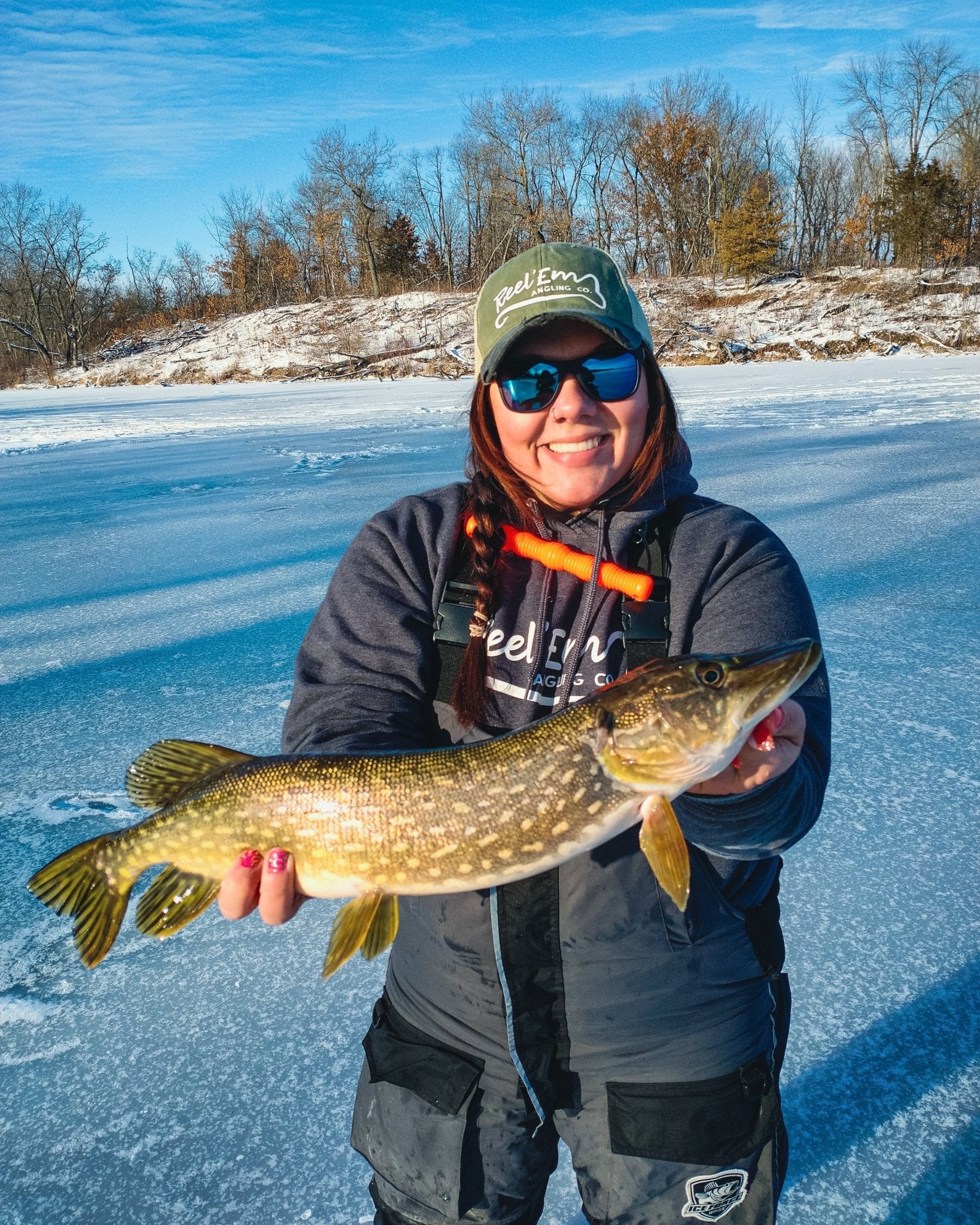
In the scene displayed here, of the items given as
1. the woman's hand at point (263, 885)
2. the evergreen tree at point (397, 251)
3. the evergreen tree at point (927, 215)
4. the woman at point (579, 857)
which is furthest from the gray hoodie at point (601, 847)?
the evergreen tree at point (397, 251)

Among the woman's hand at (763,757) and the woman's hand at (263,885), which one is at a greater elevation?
the woman's hand at (763,757)

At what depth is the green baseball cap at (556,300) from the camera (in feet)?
5.11

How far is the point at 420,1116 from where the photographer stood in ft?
4.69

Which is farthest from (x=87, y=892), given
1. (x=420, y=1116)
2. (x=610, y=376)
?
(x=610, y=376)

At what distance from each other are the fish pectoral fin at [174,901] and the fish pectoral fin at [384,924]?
11.8 inches

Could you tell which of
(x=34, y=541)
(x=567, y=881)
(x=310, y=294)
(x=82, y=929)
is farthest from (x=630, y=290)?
(x=310, y=294)

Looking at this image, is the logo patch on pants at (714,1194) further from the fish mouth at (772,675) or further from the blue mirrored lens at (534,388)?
the blue mirrored lens at (534,388)

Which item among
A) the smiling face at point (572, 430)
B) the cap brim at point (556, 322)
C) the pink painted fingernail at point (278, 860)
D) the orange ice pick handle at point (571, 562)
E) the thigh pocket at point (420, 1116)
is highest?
the cap brim at point (556, 322)

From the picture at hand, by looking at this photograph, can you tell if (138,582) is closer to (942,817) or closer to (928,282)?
(942,817)

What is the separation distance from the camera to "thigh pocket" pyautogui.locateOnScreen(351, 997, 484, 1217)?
4.64 feet

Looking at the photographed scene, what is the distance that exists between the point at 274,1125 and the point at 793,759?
1.33 meters

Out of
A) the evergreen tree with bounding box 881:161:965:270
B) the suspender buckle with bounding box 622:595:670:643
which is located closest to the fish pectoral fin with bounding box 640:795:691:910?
the suspender buckle with bounding box 622:595:670:643

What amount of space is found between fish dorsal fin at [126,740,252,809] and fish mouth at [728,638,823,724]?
924 mm

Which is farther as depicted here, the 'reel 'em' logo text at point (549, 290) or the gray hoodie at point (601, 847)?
the 'reel 'em' logo text at point (549, 290)
